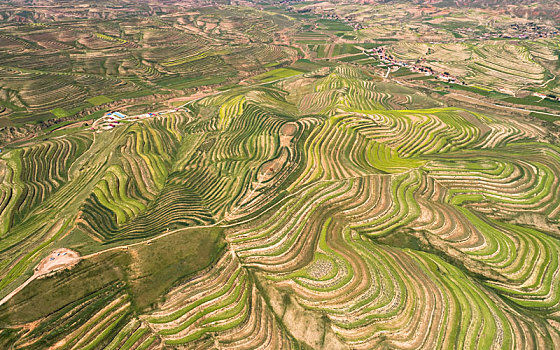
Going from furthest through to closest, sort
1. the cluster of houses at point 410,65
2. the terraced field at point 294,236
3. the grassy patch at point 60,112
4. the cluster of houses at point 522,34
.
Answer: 1. the cluster of houses at point 522,34
2. the cluster of houses at point 410,65
3. the grassy patch at point 60,112
4. the terraced field at point 294,236

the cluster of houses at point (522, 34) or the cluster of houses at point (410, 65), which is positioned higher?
the cluster of houses at point (522, 34)

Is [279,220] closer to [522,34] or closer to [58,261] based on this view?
[58,261]

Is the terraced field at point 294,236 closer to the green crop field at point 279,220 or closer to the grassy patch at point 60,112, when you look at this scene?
the green crop field at point 279,220

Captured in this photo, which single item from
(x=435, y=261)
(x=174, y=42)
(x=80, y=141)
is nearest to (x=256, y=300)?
(x=435, y=261)

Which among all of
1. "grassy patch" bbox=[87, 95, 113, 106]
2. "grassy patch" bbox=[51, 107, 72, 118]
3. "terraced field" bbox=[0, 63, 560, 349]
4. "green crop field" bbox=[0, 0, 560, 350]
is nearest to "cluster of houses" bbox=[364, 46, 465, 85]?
"green crop field" bbox=[0, 0, 560, 350]

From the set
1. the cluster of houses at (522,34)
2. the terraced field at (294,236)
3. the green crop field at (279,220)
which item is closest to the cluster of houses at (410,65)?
the green crop field at (279,220)

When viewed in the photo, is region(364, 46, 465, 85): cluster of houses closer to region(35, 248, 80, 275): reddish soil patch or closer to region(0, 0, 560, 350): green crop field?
region(0, 0, 560, 350): green crop field

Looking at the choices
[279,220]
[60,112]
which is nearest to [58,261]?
[279,220]
